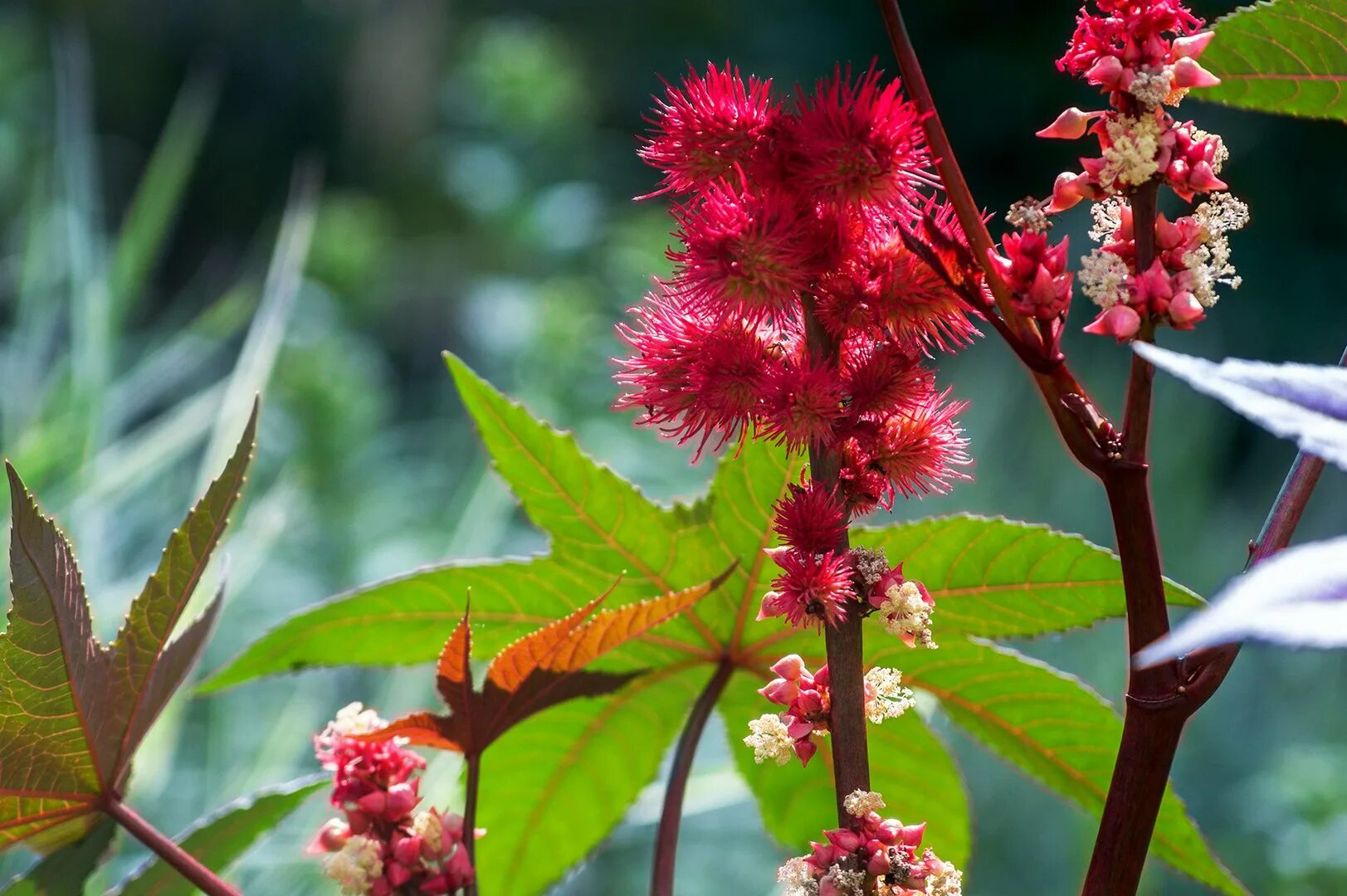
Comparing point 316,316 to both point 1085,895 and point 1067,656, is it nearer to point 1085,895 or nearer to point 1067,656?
point 1067,656

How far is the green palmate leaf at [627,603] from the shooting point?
32 centimetres

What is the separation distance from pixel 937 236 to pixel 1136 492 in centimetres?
5

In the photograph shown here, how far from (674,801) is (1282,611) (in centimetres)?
18

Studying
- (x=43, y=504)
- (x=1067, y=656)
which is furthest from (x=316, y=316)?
(x=43, y=504)

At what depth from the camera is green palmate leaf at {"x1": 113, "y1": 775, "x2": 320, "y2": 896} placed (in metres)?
0.29

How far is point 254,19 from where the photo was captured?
2.64 m

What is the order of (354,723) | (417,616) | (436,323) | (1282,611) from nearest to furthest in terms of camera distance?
(1282,611) → (354,723) → (417,616) → (436,323)

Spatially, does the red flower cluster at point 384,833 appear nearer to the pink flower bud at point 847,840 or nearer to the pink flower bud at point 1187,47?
the pink flower bud at point 847,840

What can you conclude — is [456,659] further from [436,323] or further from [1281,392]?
[436,323]

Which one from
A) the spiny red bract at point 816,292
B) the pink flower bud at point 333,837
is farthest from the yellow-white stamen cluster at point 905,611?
the pink flower bud at point 333,837

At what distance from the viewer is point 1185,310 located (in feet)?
0.60

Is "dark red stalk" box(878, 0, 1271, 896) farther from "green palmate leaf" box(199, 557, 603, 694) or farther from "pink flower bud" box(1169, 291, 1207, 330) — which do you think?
"green palmate leaf" box(199, 557, 603, 694)

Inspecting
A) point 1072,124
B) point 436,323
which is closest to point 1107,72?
point 1072,124

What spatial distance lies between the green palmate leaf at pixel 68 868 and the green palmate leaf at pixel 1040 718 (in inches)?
8.1
